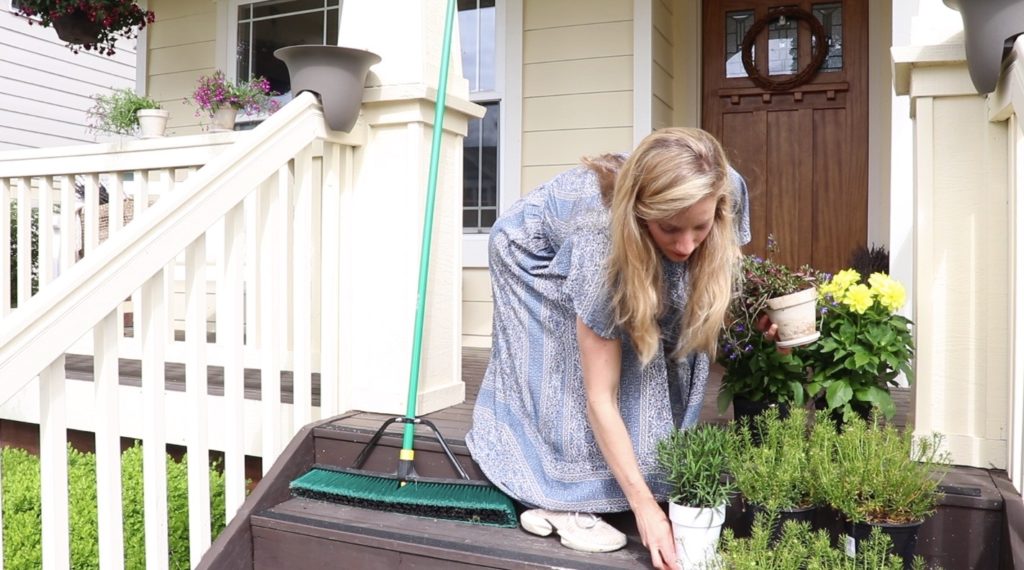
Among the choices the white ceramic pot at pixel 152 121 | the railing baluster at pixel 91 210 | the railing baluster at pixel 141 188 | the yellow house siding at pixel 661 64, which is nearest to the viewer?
the railing baluster at pixel 141 188

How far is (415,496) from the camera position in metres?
2.00

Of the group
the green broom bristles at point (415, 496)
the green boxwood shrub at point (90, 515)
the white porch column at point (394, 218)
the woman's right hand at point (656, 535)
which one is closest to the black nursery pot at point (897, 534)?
the woman's right hand at point (656, 535)

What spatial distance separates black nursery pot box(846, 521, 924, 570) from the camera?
154cm

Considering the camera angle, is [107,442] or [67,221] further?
[67,221]

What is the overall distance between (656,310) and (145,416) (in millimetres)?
1209

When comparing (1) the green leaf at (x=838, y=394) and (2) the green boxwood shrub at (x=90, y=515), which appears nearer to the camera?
(1) the green leaf at (x=838, y=394)

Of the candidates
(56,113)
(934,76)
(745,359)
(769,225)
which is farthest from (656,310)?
(56,113)

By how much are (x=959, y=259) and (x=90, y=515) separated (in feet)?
8.13

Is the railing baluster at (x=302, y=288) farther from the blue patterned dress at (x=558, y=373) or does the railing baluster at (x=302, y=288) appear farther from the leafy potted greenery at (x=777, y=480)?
the leafy potted greenery at (x=777, y=480)

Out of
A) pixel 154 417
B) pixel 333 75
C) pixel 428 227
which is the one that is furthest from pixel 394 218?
pixel 154 417

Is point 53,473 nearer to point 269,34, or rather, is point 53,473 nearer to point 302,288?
point 302,288

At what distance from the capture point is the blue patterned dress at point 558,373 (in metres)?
1.81

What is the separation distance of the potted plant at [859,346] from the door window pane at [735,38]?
260 centimetres

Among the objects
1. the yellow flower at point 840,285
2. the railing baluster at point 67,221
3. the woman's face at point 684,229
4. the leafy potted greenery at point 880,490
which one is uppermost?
the railing baluster at point 67,221
